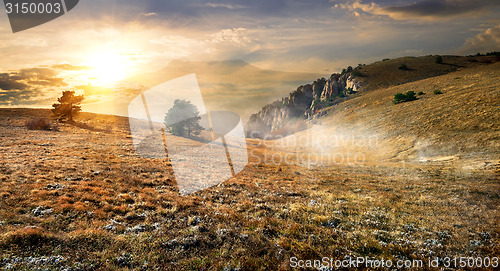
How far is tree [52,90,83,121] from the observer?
63794mm

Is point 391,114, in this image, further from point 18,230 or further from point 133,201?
point 18,230

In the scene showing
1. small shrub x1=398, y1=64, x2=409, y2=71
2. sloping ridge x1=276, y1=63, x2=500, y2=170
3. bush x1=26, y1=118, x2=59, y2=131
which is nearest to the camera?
sloping ridge x1=276, y1=63, x2=500, y2=170

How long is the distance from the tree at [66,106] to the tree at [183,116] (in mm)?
29063

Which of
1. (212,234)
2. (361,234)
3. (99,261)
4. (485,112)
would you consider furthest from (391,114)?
(99,261)

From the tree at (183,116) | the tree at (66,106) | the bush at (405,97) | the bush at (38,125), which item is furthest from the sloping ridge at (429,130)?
the tree at (66,106)

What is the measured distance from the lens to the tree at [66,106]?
2512 inches

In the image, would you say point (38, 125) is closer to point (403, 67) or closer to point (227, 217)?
point (227, 217)

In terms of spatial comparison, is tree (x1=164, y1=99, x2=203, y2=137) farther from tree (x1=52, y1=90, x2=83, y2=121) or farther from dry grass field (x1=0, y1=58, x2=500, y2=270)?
dry grass field (x1=0, y1=58, x2=500, y2=270)

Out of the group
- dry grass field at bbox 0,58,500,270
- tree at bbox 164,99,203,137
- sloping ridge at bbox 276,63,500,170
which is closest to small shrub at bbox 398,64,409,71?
sloping ridge at bbox 276,63,500,170

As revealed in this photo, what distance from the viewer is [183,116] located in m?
71.0

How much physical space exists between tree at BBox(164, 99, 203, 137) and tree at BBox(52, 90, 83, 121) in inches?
1144

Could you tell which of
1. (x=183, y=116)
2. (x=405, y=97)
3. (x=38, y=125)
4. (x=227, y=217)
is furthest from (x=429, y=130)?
(x=38, y=125)

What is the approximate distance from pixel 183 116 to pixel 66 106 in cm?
3704

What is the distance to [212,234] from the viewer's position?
10.1 meters
